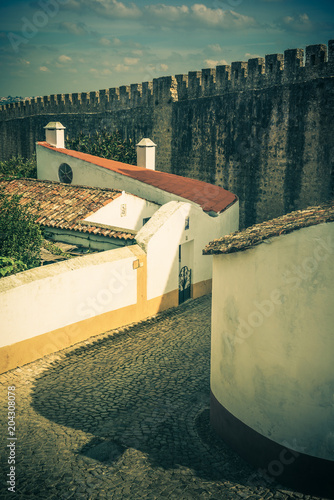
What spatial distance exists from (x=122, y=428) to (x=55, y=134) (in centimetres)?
1448

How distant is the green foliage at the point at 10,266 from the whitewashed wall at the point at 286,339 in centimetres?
479

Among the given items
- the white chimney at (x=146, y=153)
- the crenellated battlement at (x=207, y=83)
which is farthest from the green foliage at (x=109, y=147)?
the white chimney at (x=146, y=153)

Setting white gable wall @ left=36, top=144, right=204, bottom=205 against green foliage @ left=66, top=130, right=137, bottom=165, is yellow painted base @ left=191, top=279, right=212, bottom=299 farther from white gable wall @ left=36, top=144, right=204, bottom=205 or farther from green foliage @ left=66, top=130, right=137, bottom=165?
green foliage @ left=66, top=130, right=137, bottom=165

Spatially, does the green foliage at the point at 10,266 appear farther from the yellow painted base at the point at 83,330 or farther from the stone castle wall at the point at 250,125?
the stone castle wall at the point at 250,125

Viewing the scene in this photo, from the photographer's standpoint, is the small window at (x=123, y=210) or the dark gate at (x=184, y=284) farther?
the small window at (x=123, y=210)

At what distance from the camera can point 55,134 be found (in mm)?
18812

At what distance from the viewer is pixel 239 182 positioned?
18047mm

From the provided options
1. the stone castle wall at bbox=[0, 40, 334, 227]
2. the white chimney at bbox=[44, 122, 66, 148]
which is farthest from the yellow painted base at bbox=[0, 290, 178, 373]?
the white chimney at bbox=[44, 122, 66, 148]

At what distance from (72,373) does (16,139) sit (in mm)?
27567

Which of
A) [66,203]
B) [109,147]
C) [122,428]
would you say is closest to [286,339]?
[122,428]

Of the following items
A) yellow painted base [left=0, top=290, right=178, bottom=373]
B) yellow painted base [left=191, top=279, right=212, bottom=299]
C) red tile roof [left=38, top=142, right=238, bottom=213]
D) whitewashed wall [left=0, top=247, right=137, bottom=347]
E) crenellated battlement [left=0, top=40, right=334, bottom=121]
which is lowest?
yellow painted base [left=191, top=279, right=212, bottom=299]

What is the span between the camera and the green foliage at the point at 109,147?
2177 centimetres

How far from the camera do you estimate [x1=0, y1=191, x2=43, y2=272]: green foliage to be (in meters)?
10.2

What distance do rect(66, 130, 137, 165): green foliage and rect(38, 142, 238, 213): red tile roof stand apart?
4.24 m
